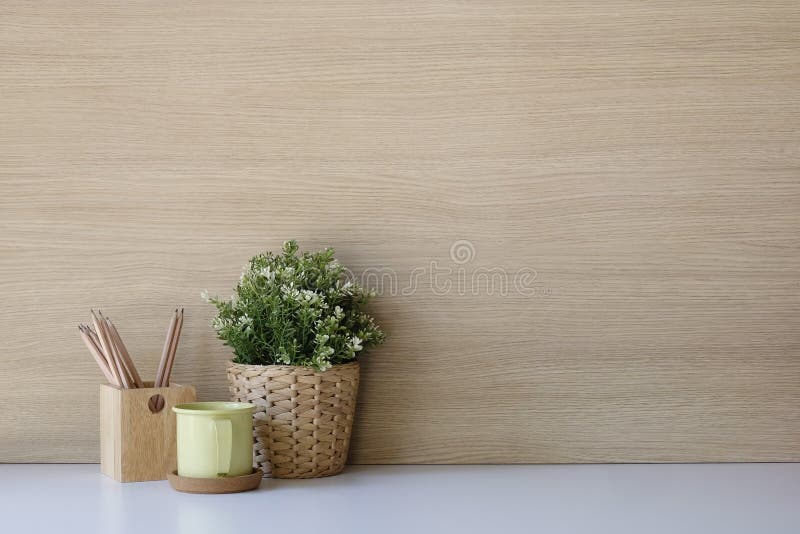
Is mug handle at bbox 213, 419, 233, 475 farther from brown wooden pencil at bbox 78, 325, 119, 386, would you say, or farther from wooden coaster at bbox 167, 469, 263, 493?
brown wooden pencil at bbox 78, 325, 119, 386

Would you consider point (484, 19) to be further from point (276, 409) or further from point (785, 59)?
point (276, 409)

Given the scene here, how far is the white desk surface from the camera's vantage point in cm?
86

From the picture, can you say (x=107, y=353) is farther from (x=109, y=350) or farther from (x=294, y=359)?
(x=294, y=359)

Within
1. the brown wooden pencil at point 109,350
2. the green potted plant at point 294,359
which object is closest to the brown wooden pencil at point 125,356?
the brown wooden pencil at point 109,350

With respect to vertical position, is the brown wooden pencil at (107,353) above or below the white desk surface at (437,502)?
above

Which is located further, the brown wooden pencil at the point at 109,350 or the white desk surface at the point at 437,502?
the brown wooden pencil at the point at 109,350

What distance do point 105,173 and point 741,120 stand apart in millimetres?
819

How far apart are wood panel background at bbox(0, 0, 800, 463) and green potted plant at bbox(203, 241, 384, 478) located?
88mm

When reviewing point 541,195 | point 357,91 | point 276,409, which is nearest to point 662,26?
point 541,195

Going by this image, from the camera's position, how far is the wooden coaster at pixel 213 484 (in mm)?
982

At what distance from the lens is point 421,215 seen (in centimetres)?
117

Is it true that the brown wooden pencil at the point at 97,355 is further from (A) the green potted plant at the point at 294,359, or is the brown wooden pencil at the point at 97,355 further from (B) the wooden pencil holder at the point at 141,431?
(A) the green potted plant at the point at 294,359

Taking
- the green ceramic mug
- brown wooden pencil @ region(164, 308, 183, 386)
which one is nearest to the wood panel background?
brown wooden pencil @ region(164, 308, 183, 386)

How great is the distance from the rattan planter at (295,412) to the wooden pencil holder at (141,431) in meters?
0.08
